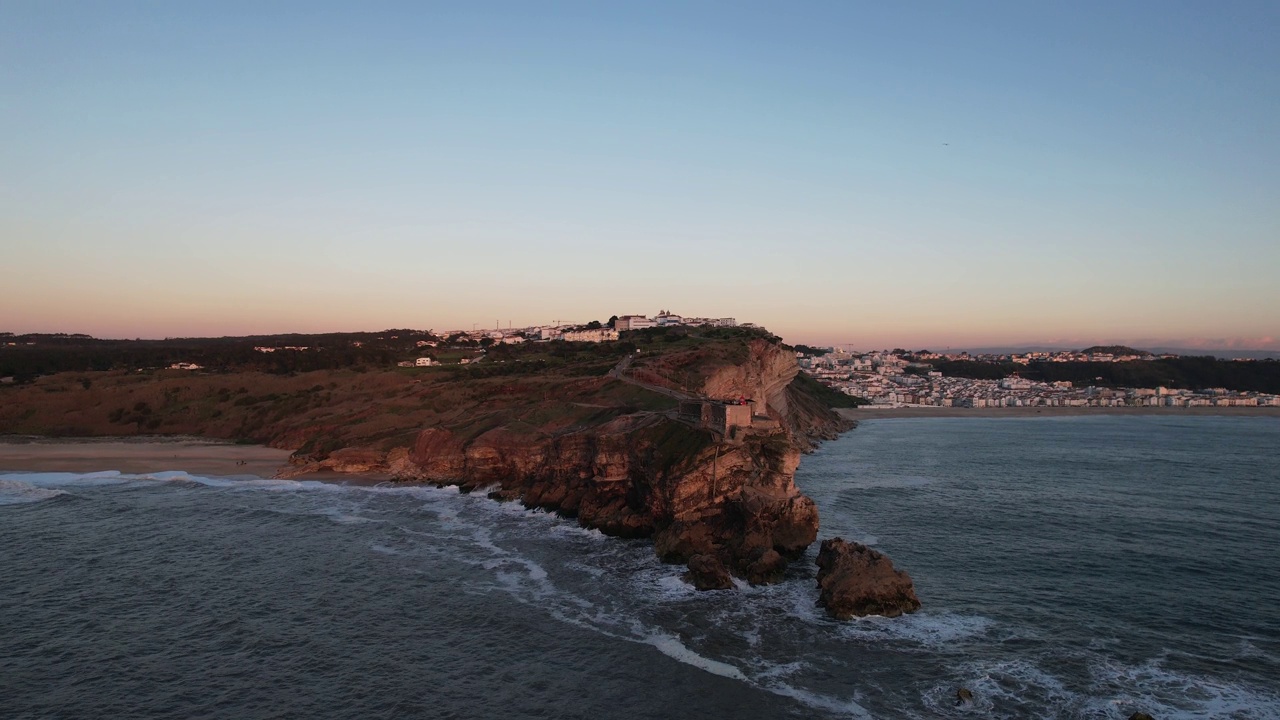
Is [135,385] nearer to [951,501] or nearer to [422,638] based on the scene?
[422,638]

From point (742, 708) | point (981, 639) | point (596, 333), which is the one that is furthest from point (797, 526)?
point (596, 333)

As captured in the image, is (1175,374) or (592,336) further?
(1175,374)

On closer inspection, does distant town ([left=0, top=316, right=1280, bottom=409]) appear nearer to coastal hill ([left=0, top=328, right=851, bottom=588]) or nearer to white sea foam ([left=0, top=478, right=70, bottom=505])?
coastal hill ([left=0, top=328, right=851, bottom=588])

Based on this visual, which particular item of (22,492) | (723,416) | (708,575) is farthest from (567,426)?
(22,492)

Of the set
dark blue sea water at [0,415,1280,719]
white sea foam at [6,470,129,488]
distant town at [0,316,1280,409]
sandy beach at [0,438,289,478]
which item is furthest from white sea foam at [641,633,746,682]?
distant town at [0,316,1280,409]

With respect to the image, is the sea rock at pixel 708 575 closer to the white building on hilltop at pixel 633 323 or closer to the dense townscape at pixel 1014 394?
the white building on hilltop at pixel 633 323

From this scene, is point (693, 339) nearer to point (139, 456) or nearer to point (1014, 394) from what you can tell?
point (139, 456)
